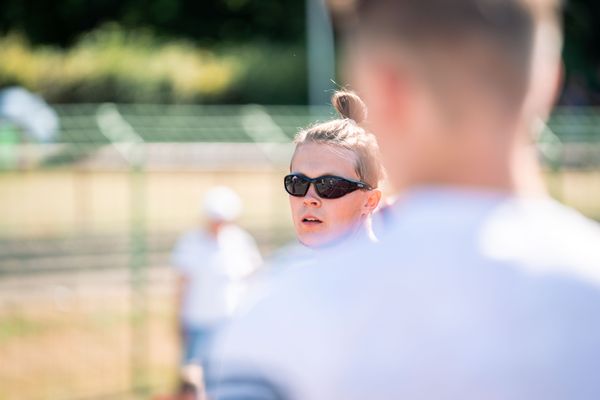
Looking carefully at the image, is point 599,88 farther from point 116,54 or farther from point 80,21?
point 80,21

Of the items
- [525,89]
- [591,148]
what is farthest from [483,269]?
[591,148]

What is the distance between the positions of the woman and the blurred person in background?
5.21 meters

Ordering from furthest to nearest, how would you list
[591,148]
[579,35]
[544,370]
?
1. [579,35]
2. [591,148]
3. [544,370]

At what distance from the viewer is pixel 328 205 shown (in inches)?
84.0

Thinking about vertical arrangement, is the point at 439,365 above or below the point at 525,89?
below

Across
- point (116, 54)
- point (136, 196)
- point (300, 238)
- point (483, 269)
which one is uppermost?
point (116, 54)

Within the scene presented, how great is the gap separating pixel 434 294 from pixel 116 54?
102 feet

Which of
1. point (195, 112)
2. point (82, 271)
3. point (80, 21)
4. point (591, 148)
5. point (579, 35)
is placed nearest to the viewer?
point (82, 271)

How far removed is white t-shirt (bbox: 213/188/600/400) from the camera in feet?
3.76

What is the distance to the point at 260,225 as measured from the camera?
39.7ft

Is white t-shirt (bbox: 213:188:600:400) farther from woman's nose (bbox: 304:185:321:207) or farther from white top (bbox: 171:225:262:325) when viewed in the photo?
white top (bbox: 171:225:262:325)

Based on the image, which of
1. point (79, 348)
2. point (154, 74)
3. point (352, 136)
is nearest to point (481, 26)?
point (352, 136)

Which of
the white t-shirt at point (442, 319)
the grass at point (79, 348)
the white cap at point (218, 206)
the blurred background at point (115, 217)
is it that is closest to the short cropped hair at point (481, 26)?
the white t-shirt at point (442, 319)

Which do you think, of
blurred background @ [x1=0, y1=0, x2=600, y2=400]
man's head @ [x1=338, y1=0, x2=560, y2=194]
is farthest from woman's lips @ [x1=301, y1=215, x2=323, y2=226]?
blurred background @ [x1=0, y1=0, x2=600, y2=400]
